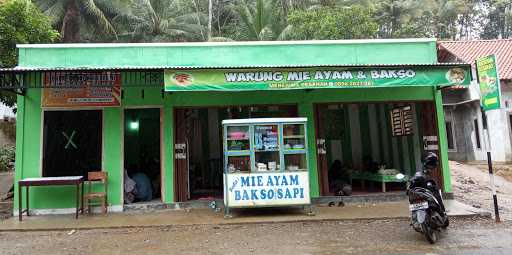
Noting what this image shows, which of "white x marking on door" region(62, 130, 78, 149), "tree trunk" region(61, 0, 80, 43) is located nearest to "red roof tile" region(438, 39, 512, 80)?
"white x marking on door" region(62, 130, 78, 149)

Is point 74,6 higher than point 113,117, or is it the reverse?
point 74,6

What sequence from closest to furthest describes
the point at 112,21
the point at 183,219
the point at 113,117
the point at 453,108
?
1. the point at 183,219
2. the point at 113,117
3. the point at 453,108
4. the point at 112,21

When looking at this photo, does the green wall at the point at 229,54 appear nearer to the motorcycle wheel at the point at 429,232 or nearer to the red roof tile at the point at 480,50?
the motorcycle wheel at the point at 429,232

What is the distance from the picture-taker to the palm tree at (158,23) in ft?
76.6

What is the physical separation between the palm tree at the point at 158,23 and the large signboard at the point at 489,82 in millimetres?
18993

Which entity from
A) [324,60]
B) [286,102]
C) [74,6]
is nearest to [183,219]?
[286,102]

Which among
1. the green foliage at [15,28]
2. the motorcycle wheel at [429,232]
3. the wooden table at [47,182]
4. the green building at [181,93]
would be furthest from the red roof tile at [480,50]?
the green foliage at [15,28]

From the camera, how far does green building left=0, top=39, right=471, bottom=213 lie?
321 inches

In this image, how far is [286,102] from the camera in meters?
9.58

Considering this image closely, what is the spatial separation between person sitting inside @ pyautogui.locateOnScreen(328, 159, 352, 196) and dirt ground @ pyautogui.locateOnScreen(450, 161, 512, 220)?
9.31 ft

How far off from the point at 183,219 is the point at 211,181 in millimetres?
4108

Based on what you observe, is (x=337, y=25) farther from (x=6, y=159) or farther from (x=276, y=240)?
(x=6, y=159)

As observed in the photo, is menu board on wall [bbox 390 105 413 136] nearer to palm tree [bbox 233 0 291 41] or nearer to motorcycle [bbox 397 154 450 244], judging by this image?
motorcycle [bbox 397 154 450 244]

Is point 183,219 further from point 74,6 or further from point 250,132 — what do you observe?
point 74,6
